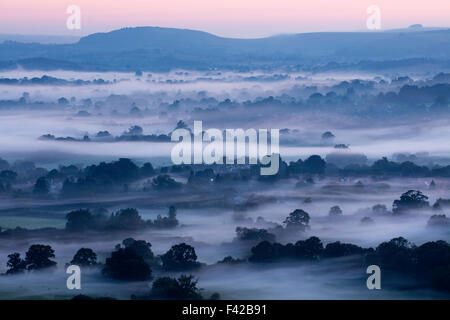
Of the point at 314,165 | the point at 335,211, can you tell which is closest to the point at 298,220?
the point at 335,211

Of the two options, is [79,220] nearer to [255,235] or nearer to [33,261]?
[255,235]

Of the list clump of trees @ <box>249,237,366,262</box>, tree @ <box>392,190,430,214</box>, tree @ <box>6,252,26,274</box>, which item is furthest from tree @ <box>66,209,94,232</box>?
tree @ <box>392,190,430,214</box>

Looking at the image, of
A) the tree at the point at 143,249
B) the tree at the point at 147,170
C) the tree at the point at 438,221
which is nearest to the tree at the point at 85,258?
the tree at the point at 143,249

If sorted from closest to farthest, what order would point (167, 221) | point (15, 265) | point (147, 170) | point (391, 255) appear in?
point (391, 255) → point (15, 265) → point (167, 221) → point (147, 170)

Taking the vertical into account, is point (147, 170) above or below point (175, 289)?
above

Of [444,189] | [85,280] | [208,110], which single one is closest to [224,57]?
[208,110]

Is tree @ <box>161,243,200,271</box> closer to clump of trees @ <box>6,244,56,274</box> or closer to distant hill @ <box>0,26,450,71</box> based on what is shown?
clump of trees @ <box>6,244,56,274</box>
